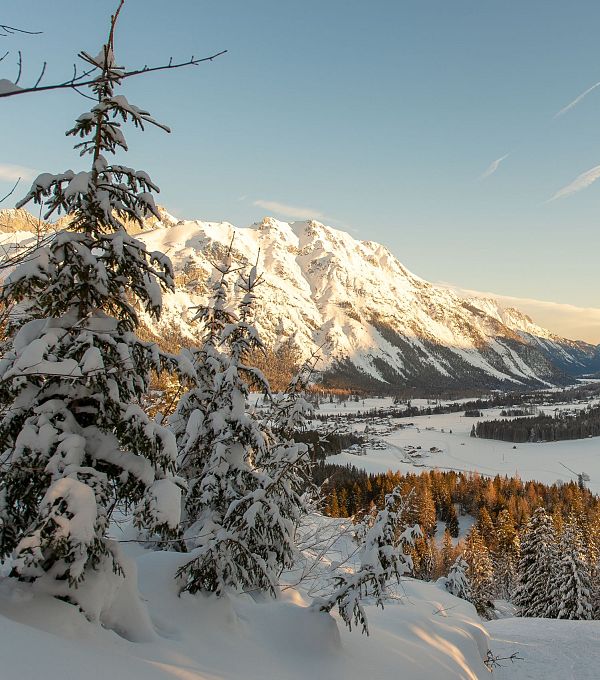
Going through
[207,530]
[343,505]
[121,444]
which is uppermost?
[121,444]

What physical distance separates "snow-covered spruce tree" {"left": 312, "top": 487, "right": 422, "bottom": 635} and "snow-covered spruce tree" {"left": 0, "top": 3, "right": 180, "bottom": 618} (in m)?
3.20

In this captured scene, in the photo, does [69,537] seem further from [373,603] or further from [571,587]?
[571,587]

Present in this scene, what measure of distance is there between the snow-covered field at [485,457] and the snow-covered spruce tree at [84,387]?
11113cm

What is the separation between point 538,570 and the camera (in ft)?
104

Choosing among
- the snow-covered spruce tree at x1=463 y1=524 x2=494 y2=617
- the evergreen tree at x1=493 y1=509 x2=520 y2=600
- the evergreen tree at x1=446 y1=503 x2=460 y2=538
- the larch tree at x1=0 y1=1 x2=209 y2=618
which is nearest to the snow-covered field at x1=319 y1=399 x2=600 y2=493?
the evergreen tree at x1=446 y1=503 x2=460 y2=538

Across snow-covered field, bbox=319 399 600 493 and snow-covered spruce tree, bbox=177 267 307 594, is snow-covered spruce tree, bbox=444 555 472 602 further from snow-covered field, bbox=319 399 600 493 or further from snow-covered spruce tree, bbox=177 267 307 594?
snow-covered field, bbox=319 399 600 493

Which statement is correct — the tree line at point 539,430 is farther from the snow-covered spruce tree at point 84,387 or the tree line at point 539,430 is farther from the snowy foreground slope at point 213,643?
the snow-covered spruce tree at point 84,387

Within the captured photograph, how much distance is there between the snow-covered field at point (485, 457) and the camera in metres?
114

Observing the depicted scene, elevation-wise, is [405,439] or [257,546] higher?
[257,546]

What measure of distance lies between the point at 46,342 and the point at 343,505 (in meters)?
62.3

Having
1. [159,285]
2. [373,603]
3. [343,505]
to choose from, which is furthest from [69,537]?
[343,505]

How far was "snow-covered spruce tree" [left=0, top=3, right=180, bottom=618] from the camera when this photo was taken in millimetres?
4320

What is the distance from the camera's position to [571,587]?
27.6m

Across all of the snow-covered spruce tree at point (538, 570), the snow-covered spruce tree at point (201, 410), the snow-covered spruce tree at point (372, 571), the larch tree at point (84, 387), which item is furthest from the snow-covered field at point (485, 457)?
the larch tree at point (84, 387)
